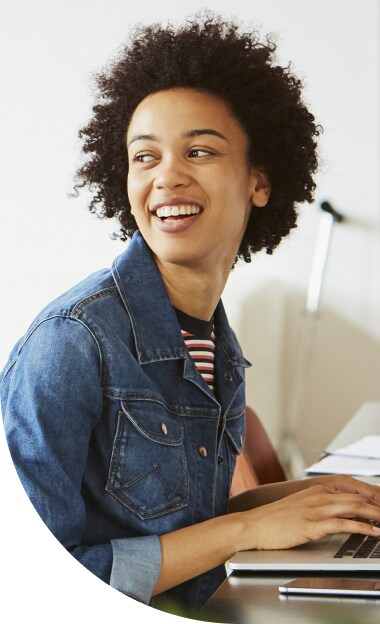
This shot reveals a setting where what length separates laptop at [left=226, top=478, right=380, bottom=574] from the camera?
643 millimetres

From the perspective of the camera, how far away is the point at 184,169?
0.70 meters

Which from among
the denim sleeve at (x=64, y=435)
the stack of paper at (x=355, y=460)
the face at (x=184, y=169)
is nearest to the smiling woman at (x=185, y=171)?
the face at (x=184, y=169)

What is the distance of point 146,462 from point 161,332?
11cm

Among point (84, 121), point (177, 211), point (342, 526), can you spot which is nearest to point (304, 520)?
point (342, 526)

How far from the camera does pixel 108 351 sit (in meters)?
0.68

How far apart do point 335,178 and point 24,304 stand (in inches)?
10.9

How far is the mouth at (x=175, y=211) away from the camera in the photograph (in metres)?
0.71

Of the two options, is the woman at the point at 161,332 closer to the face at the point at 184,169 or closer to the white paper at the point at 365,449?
the face at the point at 184,169

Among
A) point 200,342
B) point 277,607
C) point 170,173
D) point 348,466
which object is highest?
point 170,173

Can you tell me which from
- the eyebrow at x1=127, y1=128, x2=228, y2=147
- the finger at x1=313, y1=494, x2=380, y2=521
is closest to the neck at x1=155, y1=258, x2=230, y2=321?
the eyebrow at x1=127, y1=128, x2=228, y2=147

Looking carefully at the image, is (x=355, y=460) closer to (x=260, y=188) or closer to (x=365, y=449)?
(x=365, y=449)

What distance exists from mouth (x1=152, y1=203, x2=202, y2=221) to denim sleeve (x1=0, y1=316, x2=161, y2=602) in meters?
0.11

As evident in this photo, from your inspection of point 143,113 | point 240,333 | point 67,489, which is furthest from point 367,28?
point 67,489

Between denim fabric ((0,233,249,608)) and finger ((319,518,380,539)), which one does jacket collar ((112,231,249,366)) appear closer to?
denim fabric ((0,233,249,608))
